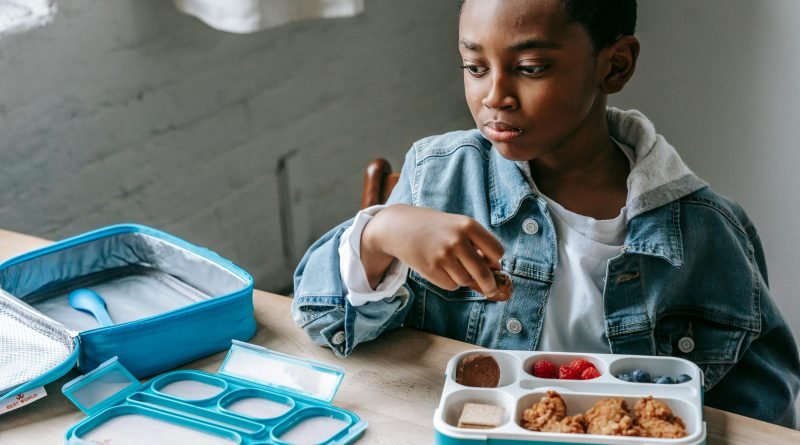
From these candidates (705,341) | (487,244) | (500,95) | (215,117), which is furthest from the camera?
(215,117)

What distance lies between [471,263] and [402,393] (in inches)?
6.6

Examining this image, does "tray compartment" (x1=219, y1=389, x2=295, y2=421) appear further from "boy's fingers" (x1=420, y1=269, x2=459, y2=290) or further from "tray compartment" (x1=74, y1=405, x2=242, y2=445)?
"boy's fingers" (x1=420, y1=269, x2=459, y2=290)

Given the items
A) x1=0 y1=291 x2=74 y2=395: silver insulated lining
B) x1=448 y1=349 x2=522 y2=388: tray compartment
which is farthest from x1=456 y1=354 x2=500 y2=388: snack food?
x1=0 y1=291 x2=74 y2=395: silver insulated lining

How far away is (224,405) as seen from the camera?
955 millimetres

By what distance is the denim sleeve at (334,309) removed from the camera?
107 centimetres

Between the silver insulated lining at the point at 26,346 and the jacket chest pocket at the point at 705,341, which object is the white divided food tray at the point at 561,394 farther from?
the silver insulated lining at the point at 26,346

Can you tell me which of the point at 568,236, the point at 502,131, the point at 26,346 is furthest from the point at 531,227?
the point at 26,346

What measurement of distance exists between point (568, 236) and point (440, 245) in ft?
0.91

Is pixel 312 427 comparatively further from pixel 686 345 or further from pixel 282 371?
pixel 686 345

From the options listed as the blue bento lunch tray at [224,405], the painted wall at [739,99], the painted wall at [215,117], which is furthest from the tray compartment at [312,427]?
the painted wall at [739,99]

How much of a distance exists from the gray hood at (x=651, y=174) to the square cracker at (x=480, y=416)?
378 millimetres

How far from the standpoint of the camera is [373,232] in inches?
40.6

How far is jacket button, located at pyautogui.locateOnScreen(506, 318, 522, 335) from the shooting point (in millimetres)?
1162

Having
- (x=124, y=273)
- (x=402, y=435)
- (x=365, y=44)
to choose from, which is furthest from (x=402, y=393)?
(x=365, y=44)
